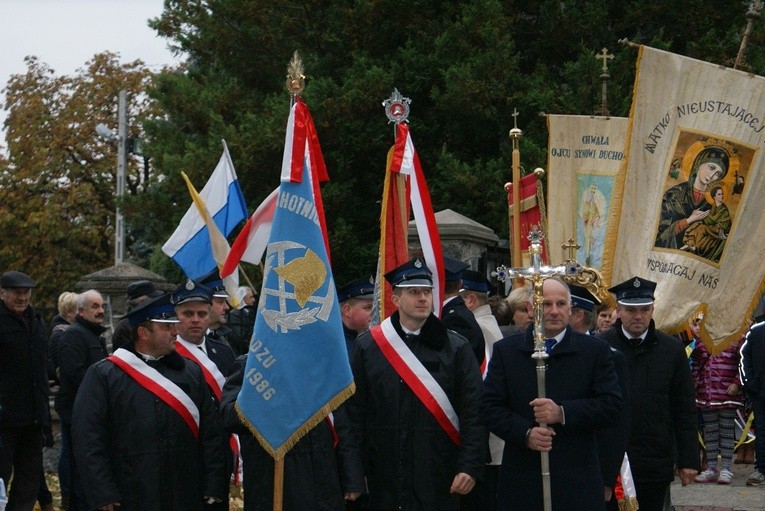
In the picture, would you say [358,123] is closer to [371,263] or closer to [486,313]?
[371,263]

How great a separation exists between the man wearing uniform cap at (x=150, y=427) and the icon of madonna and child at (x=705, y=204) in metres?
4.80

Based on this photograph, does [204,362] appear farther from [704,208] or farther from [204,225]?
[704,208]

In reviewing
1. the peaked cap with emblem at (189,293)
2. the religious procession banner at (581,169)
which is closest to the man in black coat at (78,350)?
the peaked cap with emblem at (189,293)

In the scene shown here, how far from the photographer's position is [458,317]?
8.65 m

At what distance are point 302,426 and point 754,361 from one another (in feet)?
22.2

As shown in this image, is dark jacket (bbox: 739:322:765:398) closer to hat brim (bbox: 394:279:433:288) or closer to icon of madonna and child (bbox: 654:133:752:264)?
icon of madonna and child (bbox: 654:133:752:264)

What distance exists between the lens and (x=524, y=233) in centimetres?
1323

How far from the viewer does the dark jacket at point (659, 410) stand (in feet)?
27.8

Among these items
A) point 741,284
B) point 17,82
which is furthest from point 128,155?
point 741,284

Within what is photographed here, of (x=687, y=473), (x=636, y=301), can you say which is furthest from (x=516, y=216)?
(x=687, y=473)

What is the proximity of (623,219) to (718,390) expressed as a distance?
131 inches

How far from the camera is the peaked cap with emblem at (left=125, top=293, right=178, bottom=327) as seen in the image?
298 inches

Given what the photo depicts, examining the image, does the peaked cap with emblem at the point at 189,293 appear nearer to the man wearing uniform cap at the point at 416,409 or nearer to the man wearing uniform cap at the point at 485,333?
the man wearing uniform cap at the point at 416,409

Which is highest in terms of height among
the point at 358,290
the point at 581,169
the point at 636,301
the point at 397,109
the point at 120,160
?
the point at 120,160
